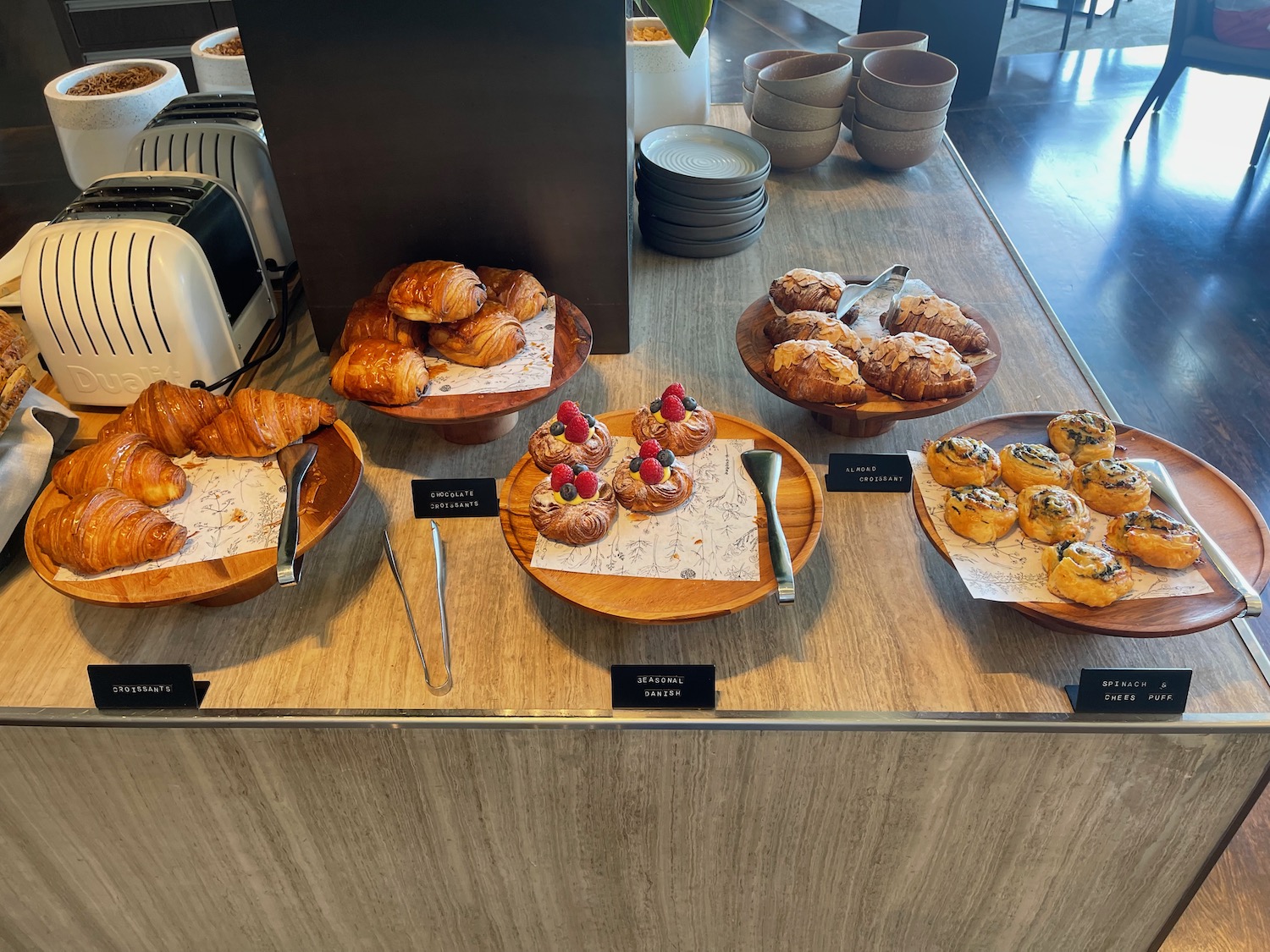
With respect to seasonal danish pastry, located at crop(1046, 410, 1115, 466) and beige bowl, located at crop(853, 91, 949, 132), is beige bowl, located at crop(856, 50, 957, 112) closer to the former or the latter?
beige bowl, located at crop(853, 91, 949, 132)

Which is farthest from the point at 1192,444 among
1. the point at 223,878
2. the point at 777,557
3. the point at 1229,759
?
the point at 223,878

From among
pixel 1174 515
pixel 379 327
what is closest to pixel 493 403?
pixel 379 327

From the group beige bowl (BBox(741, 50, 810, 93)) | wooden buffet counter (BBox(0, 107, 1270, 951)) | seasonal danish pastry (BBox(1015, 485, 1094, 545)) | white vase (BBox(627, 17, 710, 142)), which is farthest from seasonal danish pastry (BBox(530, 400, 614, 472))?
beige bowl (BBox(741, 50, 810, 93))

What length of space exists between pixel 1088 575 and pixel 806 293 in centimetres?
54

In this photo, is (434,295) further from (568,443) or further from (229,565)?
(229,565)

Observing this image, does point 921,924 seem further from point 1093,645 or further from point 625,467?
point 625,467

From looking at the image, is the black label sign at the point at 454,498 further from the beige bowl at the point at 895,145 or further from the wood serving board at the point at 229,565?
the beige bowl at the point at 895,145

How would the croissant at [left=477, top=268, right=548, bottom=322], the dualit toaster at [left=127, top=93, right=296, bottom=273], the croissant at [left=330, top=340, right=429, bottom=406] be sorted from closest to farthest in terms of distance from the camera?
the croissant at [left=330, top=340, right=429, bottom=406]
the croissant at [left=477, top=268, right=548, bottom=322]
the dualit toaster at [left=127, top=93, right=296, bottom=273]

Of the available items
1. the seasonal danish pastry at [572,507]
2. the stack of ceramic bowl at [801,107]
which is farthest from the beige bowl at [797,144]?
the seasonal danish pastry at [572,507]

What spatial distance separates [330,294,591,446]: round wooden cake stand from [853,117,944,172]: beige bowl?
887 millimetres

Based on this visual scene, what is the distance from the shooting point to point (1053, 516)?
3.01 feet

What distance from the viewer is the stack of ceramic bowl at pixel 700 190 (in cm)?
153

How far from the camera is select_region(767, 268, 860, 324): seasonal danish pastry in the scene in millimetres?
1223

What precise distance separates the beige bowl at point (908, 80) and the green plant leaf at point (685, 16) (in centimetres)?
116
